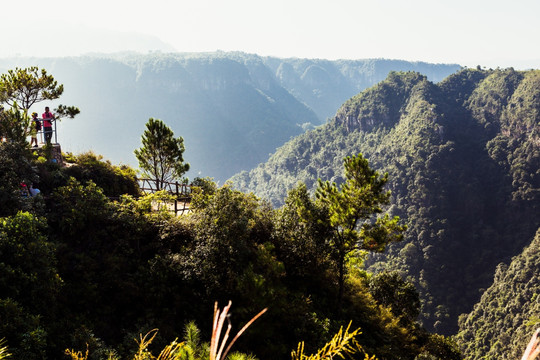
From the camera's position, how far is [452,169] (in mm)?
122312

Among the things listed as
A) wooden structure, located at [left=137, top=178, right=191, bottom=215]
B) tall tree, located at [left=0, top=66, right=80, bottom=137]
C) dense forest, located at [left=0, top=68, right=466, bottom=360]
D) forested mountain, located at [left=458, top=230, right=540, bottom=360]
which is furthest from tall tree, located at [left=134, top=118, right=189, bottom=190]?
forested mountain, located at [left=458, top=230, right=540, bottom=360]

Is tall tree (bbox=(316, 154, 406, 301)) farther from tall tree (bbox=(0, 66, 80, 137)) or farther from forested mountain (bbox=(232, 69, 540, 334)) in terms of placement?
forested mountain (bbox=(232, 69, 540, 334))

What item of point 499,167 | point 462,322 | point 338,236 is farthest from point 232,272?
point 499,167

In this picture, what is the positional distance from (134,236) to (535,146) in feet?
443

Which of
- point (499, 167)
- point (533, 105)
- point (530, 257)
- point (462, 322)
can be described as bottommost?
point (462, 322)

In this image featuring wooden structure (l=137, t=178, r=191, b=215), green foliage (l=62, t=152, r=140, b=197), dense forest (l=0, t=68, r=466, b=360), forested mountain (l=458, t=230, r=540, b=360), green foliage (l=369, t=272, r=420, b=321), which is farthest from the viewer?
forested mountain (l=458, t=230, r=540, b=360)

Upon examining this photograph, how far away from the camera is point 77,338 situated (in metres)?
9.20

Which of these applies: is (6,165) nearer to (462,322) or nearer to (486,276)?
(462,322)

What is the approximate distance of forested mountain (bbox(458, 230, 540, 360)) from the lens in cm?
5922

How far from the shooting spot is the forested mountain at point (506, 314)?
59.2 m

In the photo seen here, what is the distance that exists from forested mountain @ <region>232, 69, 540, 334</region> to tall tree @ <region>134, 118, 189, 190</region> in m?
74.2

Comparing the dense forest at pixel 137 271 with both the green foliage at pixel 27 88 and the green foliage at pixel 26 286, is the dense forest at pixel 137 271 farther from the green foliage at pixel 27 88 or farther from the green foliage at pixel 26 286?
the green foliage at pixel 27 88

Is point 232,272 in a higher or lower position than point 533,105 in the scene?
lower

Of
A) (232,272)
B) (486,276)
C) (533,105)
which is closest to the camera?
(232,272)
